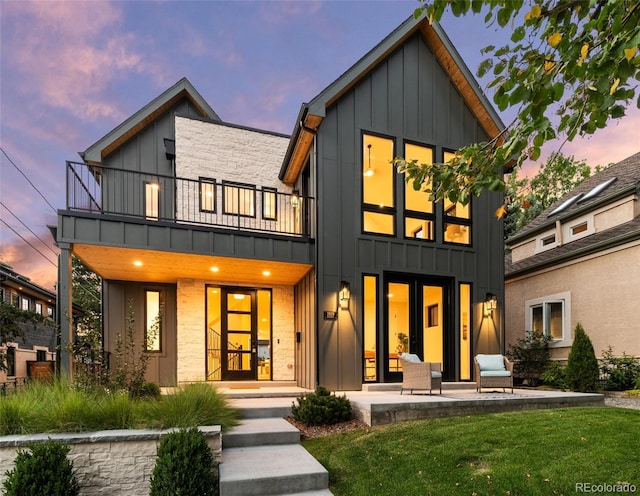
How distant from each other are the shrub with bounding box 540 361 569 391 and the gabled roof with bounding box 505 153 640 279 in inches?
122

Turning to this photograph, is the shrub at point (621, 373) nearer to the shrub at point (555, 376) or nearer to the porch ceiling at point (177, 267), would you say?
the shrub at point (555, 376)

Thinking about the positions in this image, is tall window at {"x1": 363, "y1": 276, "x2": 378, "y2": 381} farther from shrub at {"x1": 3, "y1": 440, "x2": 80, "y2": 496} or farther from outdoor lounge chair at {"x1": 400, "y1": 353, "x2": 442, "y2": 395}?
shrub at {"x1": 3, "y1": 440, "x2": 80, "y2": 496}

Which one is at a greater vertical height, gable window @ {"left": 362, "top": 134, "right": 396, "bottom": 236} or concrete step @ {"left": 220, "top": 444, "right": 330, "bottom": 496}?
gable window @ {"left": 362, "top": 134, "right": 396, "bottom": 236}

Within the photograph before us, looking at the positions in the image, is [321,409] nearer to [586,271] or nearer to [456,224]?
[456,224]

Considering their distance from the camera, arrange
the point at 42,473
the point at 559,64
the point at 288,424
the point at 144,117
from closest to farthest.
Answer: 1. the point at 559,64
2. the point at 42,473
3. the point at 288,424
4. the point at 144,117

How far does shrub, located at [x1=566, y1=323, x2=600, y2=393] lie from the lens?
28.5 feet

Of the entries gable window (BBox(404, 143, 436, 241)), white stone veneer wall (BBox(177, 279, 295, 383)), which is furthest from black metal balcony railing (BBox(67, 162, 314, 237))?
gable window (BBox(404, 143, 436, 241))

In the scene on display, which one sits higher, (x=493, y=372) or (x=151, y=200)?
(x=151, y=200)

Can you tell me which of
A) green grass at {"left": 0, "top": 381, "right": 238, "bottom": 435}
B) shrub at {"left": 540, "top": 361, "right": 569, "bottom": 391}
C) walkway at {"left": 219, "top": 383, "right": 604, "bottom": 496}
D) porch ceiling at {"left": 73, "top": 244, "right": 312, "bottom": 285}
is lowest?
shrub at {"left": 540, "top": 361, "right": 569, "bottom": 391}

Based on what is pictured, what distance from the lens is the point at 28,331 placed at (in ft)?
49.9

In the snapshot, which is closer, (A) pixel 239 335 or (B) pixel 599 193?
(A) pixel 239 335

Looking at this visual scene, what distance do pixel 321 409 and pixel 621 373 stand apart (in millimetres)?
6943

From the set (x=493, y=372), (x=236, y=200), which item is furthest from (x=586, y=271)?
(x=236, y=200)

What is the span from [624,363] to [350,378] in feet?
20.0
